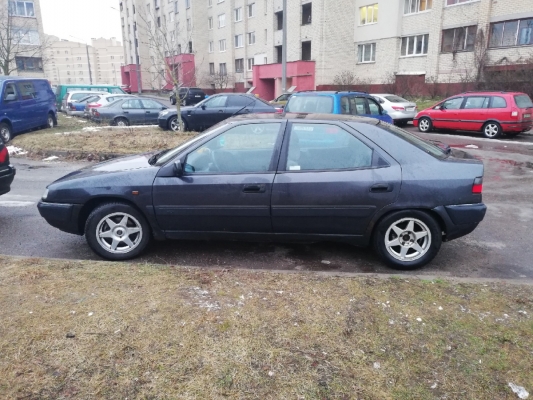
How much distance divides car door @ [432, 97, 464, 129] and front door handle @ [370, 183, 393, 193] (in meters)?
13.3

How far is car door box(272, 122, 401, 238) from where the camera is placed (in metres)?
4.28

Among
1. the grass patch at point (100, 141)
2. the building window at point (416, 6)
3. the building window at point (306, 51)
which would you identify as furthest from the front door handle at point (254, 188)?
the building window at point (306, 51)

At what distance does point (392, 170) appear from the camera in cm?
429

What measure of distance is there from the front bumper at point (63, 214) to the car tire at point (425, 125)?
1513 centimetres

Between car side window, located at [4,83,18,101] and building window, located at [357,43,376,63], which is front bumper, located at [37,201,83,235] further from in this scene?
building window, located at [357,43,376,63]

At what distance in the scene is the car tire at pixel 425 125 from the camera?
1697cm

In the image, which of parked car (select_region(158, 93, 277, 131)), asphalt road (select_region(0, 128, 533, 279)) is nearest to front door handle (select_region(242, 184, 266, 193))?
asphalt road (select_region(0, 128, 533, 279))

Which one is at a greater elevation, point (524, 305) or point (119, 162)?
point (119, 162)

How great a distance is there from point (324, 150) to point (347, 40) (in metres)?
33.9

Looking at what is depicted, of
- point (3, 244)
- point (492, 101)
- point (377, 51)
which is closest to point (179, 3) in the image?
point (377, 51)

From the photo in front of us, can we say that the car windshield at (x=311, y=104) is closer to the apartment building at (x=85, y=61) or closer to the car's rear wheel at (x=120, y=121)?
the car's rear wheel at (x=120, y=121)

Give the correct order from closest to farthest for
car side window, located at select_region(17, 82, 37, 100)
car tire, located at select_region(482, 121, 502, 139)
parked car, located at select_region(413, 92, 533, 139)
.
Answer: car side window, located at select_region(17, 82, 37, 100) < parked car, located at select_region(413, 92, 533, 139) < car tire, located at select_region(482, 121, 502, 139)

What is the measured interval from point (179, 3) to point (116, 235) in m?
56.9

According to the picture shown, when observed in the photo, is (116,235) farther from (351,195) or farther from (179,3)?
(179,3)
